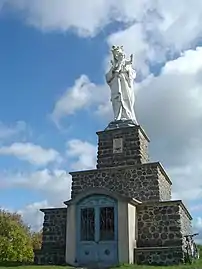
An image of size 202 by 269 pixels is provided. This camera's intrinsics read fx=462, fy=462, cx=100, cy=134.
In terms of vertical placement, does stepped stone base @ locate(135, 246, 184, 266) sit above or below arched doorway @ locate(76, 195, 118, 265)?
below

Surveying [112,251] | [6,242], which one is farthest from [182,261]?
[6,242]

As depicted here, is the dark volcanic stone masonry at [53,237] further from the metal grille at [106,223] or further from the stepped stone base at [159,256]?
the stepped stone base at [159,256]

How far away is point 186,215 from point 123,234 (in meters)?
3.72

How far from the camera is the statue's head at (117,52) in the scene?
2181 cm

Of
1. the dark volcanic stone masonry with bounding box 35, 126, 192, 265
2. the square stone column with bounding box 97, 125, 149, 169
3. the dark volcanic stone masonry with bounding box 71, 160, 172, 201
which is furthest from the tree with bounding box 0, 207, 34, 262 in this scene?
the square stone column with bounding box 97, 125, 149, 169

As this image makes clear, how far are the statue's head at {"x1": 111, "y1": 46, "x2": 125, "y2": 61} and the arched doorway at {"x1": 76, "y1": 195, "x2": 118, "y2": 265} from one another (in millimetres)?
7287

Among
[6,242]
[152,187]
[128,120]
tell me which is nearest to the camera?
[152,187]

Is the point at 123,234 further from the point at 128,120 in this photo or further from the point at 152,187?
the point at 128,120

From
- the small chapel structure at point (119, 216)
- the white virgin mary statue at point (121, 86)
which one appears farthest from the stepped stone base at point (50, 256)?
the white virgin mary statue at point (121, 86)

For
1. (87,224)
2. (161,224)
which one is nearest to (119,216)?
(87,224)

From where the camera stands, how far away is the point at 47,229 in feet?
63.2

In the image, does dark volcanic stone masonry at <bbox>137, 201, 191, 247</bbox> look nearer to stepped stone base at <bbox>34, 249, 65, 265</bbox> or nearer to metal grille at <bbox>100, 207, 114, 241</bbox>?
metal grille at <bbox>100, 207, 114, 241</bbox>

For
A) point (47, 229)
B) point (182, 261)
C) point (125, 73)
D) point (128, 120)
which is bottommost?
point (182, 261)

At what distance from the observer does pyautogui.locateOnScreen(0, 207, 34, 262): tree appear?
26812 millimetres
